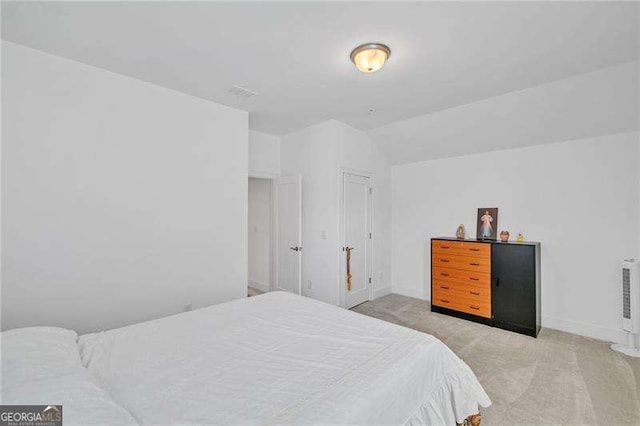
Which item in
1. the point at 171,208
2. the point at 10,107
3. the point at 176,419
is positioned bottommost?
the point at 176,419

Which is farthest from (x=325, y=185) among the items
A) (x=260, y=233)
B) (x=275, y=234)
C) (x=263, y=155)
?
(x=260, y=233)

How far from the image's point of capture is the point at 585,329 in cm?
321

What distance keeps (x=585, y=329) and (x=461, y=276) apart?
1.40 m

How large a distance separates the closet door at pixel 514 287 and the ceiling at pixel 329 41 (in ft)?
6.12

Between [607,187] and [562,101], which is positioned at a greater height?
[562,101]

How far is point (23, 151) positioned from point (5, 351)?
68.8 inches

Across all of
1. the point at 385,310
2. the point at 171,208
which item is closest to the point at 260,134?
the point at 171,208

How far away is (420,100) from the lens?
3.15 meters

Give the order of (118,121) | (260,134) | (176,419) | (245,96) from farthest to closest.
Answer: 1. (260,134)
2. (245,96)
3. (118,121)
4. (176,419)

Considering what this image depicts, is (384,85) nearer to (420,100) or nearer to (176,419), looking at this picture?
(420,100)

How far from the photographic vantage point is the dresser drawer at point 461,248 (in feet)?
11.5

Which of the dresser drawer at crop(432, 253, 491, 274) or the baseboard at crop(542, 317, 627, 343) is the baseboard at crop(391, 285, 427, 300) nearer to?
the dresser drawer at crop(432, 253, 491, 274)

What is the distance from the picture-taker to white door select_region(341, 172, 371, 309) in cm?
402

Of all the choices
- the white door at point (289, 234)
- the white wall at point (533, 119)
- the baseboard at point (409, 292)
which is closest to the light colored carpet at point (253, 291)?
the white door at point (289, 234)
